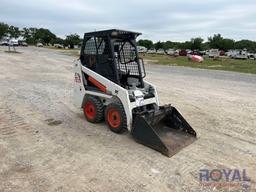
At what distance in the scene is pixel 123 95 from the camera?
486 centimetres

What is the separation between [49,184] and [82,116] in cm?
303

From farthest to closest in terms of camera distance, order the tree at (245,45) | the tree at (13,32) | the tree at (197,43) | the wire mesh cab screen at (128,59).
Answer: the tree at (13,32) → the tree at (245,45) → the tree at (197,43) → the wire mesh cab screen at (128,59)

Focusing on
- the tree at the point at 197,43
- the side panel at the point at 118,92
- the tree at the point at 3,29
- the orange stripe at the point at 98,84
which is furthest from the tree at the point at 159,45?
the side panel at the point at 118,92

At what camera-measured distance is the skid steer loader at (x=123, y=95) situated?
464 centimetres

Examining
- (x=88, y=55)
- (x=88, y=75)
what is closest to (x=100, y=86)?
(x=88, y=75)

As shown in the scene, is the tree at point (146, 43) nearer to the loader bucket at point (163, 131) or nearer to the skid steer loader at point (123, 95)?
the skid steer loader at point (123, 95)

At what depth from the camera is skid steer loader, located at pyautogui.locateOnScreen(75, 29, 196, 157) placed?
464 centimetres

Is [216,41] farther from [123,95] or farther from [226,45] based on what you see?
[123,95]

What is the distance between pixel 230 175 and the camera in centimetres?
365

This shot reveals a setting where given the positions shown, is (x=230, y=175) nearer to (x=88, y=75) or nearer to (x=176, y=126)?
(x=176, y=126)

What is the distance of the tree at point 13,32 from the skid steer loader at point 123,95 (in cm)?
9479

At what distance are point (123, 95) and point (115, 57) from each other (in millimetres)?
869

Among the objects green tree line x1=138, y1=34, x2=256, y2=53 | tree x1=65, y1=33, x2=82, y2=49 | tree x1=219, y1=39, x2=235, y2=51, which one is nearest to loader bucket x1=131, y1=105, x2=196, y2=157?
green tree line x1=138, y1=34, x2=256, y2=53

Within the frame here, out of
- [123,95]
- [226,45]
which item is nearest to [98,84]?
[123,95]
